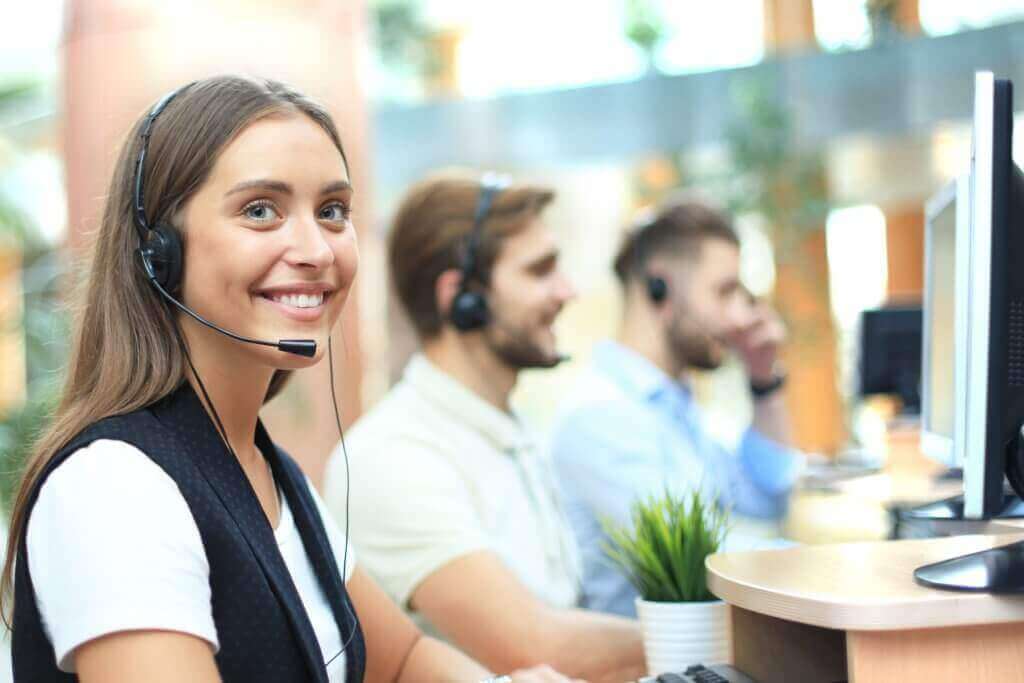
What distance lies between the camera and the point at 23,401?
424 centimetres

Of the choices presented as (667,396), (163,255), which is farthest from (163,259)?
(667,396)

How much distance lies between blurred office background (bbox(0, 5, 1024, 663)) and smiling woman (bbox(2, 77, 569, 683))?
1.67m

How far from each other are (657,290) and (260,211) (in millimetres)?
2101

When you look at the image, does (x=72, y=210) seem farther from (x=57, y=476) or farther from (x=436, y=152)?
(x=436, y=152)

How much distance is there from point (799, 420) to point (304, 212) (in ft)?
24.2

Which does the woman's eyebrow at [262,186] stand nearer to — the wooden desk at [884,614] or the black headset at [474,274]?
the wooden desk at [884,614]

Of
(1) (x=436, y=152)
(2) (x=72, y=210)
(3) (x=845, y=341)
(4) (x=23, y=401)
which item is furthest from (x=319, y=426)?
(3) (x=845, y=341)

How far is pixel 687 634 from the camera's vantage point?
1612 mm

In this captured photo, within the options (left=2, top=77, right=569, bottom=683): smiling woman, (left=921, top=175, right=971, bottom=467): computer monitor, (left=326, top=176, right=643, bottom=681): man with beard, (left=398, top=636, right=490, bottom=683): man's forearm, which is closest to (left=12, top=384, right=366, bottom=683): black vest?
(left=2, top=77, right=569, bottom=683): smiling woman

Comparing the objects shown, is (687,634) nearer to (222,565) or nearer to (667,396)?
(222,565)

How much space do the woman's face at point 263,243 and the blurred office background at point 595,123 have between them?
1.72m

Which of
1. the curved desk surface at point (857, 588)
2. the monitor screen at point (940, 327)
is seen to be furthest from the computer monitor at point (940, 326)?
the curved desk surface at point (857, 588)

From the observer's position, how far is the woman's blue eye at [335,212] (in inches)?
54.8

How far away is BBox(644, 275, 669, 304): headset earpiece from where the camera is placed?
3.30 metres
